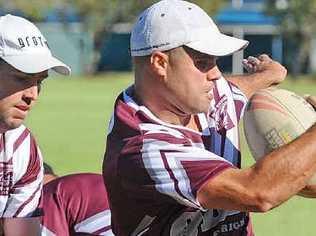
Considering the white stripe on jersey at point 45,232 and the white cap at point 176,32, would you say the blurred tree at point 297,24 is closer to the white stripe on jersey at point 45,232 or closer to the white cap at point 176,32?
the white stripe on jersey at point 45,232

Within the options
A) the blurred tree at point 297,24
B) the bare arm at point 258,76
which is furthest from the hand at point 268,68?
the blurred tree at point 297,24

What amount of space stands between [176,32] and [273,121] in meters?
0.73

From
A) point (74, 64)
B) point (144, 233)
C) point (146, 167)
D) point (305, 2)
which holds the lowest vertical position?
point (74, 64)

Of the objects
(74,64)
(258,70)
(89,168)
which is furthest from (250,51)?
(258,70)

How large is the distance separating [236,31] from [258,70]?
50.2 m

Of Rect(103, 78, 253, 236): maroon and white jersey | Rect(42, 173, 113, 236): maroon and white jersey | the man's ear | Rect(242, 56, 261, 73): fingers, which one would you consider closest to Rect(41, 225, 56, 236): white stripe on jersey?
Rect(42, 173, 113, 236): maroon and white jersey

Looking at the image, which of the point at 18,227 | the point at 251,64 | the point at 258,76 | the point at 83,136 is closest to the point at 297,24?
the point at 83,136

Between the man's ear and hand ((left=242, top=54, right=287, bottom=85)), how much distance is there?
1429mm

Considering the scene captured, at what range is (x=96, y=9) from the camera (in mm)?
53125

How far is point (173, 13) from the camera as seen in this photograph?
4.67 meters

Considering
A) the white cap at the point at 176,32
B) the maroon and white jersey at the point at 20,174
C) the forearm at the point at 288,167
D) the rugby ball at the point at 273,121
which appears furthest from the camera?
the maroon and white jersey at the point at 20,174

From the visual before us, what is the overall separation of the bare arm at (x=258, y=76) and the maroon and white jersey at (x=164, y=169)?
2.35ft

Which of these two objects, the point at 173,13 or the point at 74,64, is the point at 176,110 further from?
the point at 74,64

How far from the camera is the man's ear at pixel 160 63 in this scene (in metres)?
4.59
